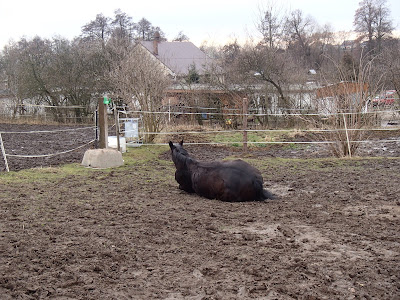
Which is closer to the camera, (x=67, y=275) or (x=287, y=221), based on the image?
A: (x=67, y=275)

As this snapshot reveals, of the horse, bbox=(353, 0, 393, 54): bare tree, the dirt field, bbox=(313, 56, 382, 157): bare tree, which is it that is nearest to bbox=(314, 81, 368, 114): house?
bbox=(313, 56, 382, 157): bare tree

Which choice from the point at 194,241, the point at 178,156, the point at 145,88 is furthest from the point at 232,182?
the point at 145,88

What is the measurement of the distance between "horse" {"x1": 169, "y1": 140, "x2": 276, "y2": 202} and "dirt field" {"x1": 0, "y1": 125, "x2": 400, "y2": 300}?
0.21m

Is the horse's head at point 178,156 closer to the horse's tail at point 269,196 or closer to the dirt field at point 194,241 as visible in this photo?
the dirt field at point 194,241

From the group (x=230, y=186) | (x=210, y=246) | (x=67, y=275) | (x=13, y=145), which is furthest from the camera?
(x=13, y=145)

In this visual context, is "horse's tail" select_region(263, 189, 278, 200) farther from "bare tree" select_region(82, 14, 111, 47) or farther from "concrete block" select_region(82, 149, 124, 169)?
"bare tree" select_region(82, 14, 111, 47)

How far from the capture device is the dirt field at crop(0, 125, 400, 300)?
279 cm

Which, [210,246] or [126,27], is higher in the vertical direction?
[126,27]

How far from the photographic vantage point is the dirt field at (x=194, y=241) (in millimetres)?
2785

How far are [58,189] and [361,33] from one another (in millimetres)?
33966

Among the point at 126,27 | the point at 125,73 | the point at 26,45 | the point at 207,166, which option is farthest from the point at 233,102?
the point at 126,27

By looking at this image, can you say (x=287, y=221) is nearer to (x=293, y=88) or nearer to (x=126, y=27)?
(x=293, y=88)

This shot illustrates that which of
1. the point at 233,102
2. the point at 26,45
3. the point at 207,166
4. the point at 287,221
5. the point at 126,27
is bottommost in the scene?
the point at 287,221

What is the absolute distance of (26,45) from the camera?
89.8ft
